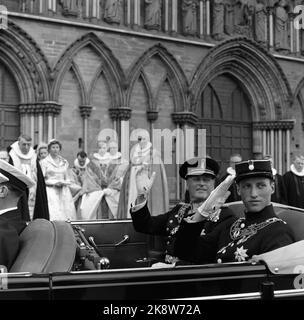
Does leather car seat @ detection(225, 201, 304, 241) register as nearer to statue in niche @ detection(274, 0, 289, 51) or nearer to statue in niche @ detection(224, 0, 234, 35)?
statue in niche @ detection(224, 0, 234, 35)

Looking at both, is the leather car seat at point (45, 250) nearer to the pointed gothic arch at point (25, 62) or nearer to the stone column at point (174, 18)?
the pointed gothic arch at point (25, 62)

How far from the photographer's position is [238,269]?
2.86 metres

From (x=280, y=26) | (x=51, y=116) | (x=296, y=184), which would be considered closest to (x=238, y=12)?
(x=280, y=26)

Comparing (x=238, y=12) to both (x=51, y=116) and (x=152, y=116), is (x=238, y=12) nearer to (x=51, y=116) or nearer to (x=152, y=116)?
(x=152, y=116)

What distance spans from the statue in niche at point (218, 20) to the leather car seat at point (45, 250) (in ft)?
Result: 48.1

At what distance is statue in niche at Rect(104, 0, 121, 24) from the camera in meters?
15.2

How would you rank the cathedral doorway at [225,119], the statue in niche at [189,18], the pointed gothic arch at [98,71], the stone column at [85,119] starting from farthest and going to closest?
1. the cathedral doorway at [225,119]
2. the statue in niche at [189,18]
3. the stone column at [85,119]
4. the pointed gothic arch at [98,71]

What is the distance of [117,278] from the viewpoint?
104 inches

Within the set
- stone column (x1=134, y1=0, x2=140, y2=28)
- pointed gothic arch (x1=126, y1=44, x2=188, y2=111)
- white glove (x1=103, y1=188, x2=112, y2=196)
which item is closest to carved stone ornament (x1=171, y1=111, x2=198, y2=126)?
pointed gothic arch (x1=126, y1=44, x2=188, y2=111)

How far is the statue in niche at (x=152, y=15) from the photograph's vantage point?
15922 mm

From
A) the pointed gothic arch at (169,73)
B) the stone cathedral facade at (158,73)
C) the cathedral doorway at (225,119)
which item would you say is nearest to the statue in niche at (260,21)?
A: the stone cathedral facade at (158,73)

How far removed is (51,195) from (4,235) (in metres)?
6.57
